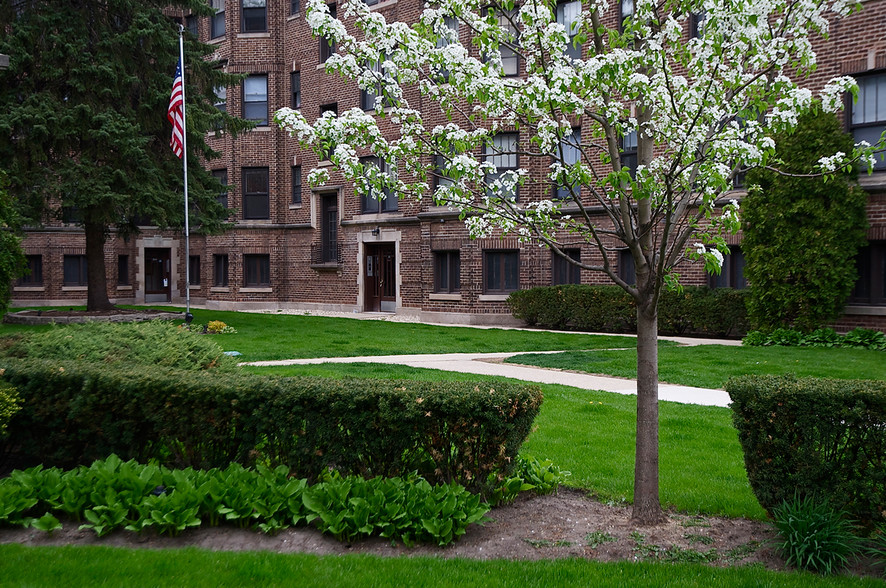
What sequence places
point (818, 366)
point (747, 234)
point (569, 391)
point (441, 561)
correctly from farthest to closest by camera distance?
point (747, 234), point (818, 366), point (569, 391), point (441, 561)

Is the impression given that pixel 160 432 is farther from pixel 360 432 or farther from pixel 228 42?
pixel 228 42

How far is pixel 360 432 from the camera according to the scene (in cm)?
559

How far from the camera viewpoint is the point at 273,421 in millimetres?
5758

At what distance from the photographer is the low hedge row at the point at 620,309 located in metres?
19.7

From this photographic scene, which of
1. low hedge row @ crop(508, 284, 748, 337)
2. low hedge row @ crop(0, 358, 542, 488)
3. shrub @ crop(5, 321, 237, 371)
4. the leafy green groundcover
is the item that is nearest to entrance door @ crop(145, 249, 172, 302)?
low hedge row @ crop(508, 284, 748, 337)

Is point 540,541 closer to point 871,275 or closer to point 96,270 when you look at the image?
point 871,275

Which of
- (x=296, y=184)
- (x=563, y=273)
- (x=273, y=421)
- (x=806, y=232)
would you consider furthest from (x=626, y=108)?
(x=296, y=184)

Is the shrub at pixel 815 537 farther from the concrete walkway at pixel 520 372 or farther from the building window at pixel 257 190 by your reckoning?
the building window at pixel 257 190

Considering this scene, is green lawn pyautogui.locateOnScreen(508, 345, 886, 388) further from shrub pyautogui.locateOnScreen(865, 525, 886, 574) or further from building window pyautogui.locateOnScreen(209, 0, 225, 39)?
building window pyautogui.locateOnScreen(209, 0, 225, 39)

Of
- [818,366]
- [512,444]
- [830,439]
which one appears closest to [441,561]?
[512,444]

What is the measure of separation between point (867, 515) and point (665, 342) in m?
13.5

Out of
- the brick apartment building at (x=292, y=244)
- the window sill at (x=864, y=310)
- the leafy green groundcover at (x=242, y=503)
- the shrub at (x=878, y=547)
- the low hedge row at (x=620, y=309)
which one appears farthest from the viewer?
the brick apartment building at (x=292, y=244)

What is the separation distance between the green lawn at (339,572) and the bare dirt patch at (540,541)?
215 millimetres

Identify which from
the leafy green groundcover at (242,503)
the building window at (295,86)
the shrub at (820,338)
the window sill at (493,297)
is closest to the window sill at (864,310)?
the shrub at (820,338)
